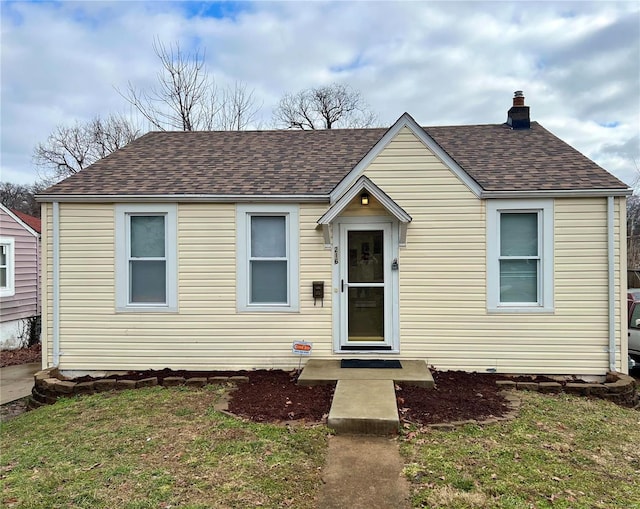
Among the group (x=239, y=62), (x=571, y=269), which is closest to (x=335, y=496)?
(x=571, y=269)

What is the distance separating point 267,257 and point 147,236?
83.4 inches

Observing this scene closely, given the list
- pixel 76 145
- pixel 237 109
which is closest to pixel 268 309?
pixel 237 109

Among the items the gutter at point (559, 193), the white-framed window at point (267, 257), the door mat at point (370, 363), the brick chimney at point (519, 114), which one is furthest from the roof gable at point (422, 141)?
the brick chimney at point (519, 114)

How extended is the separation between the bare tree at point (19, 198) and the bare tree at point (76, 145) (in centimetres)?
763

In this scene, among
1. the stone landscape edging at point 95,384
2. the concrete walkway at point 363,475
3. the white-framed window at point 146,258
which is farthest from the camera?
the white-framed window at point 146,258

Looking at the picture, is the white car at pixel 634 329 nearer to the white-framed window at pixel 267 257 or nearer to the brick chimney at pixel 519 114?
the brick chimney at pixel 519 114

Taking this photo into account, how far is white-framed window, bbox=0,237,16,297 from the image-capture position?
1134cm

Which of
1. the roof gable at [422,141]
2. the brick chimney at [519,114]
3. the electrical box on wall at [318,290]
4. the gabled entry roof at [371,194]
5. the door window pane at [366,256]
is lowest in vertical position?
the electrical box on wall at [318,290]

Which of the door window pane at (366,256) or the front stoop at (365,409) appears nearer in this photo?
the front stoop at (365,409)

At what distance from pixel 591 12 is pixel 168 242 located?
10240 mm

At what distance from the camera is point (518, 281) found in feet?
21.0

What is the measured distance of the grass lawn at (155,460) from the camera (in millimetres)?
2973

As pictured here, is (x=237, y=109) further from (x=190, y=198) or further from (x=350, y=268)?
(x=350, y=268)

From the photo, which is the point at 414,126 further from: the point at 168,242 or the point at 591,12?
the point at 591,12
